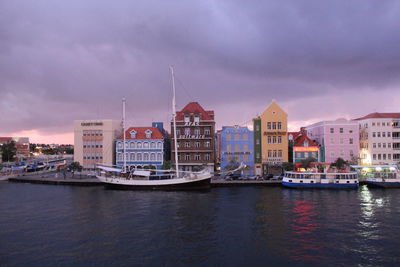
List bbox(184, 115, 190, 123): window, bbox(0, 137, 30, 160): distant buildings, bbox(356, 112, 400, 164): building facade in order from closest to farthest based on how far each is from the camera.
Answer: bbox(356, 112, 400, 164): building facade < bbox(184, 115, 190, 123): window < bbox(0, 137, 30, 160): distant buildings

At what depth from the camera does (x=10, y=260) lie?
2350 cm

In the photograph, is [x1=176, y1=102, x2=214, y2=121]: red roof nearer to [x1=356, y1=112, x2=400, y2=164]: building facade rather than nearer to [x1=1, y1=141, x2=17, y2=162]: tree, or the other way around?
[x1=356, y1=112, x2=400, y2=164]: building facade

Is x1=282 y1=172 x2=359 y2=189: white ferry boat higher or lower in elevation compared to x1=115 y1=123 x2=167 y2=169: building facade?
lower

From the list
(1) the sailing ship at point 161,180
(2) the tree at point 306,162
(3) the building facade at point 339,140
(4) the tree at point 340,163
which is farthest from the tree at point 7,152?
(4) the tree at point 340,163

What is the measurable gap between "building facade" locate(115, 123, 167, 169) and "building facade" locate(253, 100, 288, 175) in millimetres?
23163

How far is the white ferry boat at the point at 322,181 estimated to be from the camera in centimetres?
5922

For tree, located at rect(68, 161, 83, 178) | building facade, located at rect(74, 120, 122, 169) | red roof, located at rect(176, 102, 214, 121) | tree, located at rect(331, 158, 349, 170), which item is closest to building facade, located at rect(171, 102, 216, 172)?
red roof, located at rect(176, 102, 214, 121)

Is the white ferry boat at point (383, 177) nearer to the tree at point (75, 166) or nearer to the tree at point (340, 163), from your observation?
the tree at point (340, 163)

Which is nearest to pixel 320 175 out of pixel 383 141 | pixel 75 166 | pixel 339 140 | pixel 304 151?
pixel 304 151

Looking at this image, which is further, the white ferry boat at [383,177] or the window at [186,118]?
the window at [186,118]

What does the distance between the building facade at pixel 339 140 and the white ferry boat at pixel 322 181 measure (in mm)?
14258

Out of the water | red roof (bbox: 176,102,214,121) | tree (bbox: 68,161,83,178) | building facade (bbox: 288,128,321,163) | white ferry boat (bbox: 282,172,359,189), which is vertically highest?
red roof (bbox: 176,102,214,121)

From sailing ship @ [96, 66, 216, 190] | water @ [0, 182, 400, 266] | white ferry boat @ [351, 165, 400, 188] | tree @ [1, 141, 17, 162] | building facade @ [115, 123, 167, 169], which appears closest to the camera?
water @ [0, 182, 400, 266]

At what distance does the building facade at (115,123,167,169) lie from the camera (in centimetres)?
7712
